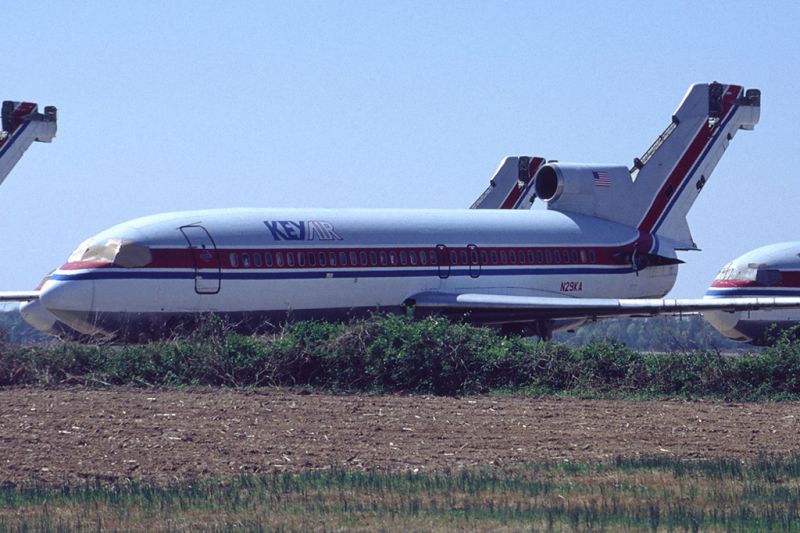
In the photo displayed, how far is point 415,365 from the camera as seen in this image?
2358 centimetres

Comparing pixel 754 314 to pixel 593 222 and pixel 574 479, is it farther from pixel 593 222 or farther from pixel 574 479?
pixel 574 479

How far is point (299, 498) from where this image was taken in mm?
13078

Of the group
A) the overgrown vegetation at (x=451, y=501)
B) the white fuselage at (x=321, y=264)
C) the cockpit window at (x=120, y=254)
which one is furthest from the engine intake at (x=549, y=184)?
the overgrown vegetation at (x=451, y=501)

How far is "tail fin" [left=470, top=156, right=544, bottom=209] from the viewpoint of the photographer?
153ft

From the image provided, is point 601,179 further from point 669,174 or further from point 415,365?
point 415,365

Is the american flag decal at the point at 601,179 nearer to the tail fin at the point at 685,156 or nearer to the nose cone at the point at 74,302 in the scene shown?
the tail fin at the point at 685,156

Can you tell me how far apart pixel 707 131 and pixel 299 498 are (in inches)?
1151

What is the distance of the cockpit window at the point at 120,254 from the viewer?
91.5 ft

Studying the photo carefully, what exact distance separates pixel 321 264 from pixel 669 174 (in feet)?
43.3

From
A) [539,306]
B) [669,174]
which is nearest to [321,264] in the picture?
[539,306]

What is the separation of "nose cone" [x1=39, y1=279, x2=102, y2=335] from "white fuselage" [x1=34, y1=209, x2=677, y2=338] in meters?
0.02

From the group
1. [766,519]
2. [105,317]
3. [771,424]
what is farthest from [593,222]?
[766,519]

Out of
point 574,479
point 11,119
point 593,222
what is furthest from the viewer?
point 11,119

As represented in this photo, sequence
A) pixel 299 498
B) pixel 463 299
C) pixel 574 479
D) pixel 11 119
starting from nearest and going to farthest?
pixel 299 498
pixel 574 479
pixel 463 299
pixel 11 119
